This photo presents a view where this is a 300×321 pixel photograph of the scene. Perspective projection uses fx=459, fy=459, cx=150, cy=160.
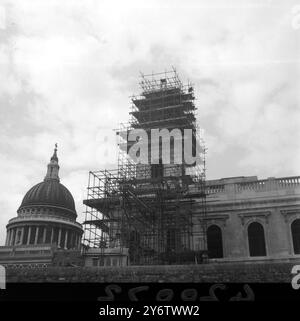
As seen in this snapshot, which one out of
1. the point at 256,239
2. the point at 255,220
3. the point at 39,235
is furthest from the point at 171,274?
the point at 39,235

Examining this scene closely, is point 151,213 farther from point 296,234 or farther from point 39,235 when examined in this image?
point 39,235

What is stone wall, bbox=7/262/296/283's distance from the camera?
19.5 meters

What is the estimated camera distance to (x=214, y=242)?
31.5 m

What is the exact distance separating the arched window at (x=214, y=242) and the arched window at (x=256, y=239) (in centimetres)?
201

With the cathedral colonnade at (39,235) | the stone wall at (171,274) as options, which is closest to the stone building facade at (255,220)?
the stone wall at (171,274)

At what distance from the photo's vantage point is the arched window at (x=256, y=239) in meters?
30.3

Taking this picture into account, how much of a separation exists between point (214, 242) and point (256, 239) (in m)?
2.84

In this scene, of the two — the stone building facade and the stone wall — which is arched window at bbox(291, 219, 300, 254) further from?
the stone wall

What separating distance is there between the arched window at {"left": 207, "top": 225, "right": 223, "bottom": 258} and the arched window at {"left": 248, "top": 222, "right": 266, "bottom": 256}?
2.01 metres

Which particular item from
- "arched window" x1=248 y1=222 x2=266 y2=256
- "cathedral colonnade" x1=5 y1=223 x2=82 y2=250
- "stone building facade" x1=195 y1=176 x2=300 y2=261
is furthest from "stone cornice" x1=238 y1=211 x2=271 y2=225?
"cathedral colonnade" x1=5 y1=223 x2=82 y2=250

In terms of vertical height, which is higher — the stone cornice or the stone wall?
the stone cornice
